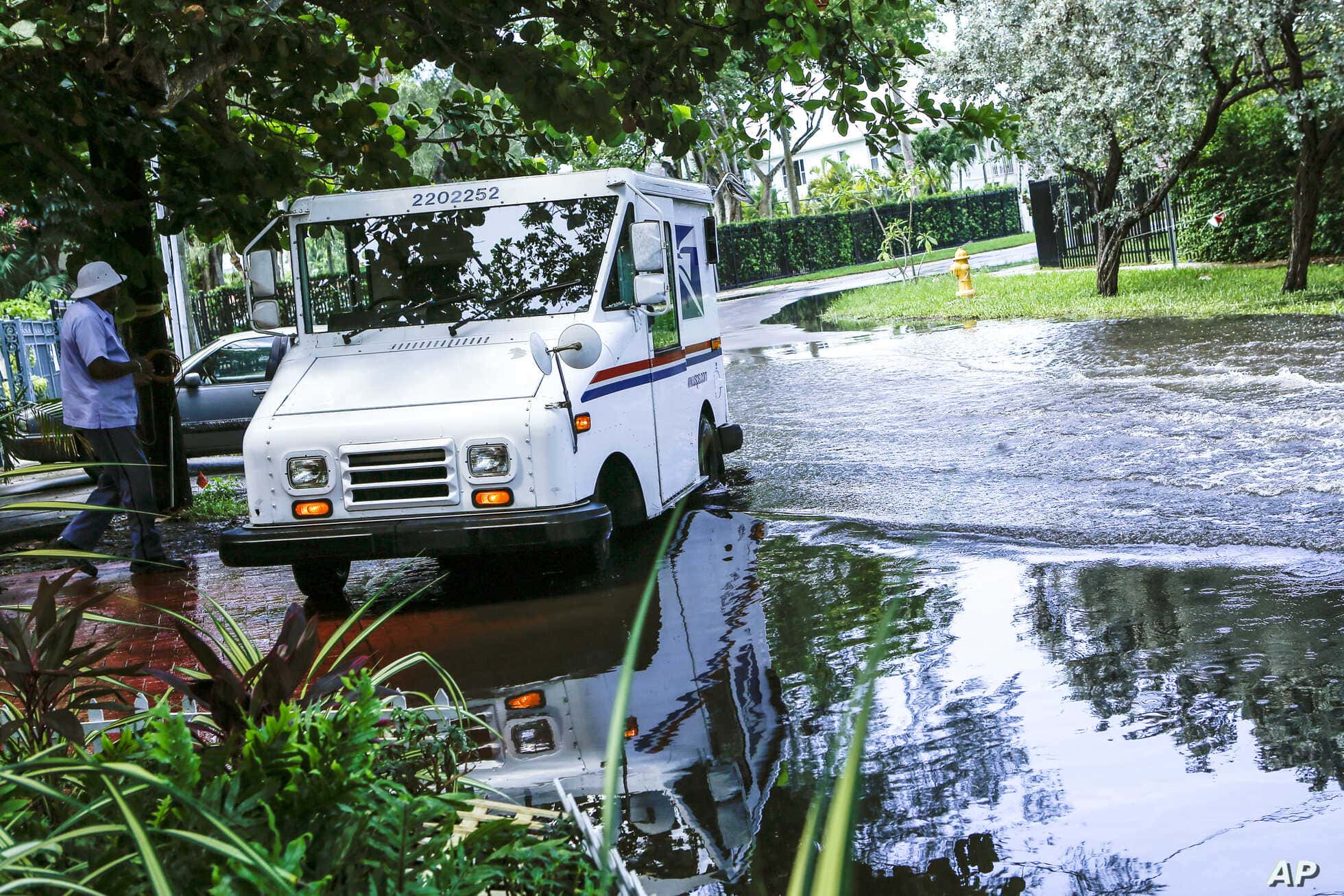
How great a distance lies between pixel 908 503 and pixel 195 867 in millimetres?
7348

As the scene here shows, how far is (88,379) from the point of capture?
8.93 meters

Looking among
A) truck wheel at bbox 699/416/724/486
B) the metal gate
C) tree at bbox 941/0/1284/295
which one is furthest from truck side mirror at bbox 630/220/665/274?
tree at bbox 941/0/1284/295

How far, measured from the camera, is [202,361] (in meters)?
15.5

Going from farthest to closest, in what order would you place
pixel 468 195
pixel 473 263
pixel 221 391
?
pixel 221 391 < pixel 468 195 < pixel 473 263

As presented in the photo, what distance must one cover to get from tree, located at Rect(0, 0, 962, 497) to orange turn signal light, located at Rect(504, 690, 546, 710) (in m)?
4.64

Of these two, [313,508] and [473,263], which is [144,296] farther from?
[313,508]

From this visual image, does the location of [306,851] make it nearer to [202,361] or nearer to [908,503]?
[908,503]

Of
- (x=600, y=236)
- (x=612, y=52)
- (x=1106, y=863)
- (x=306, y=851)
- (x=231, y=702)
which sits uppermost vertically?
(x=612, y=52)

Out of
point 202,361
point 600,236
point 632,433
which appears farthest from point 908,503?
point 202,361

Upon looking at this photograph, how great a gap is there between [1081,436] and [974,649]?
5.44 meters

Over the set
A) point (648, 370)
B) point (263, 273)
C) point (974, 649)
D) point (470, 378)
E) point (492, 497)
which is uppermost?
point (263, 273)

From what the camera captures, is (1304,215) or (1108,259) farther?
(1108,259)

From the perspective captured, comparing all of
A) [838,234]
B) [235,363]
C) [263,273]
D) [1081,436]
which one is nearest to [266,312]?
[263,273]

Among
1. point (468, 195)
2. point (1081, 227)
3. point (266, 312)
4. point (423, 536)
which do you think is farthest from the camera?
point (1081, 227)
